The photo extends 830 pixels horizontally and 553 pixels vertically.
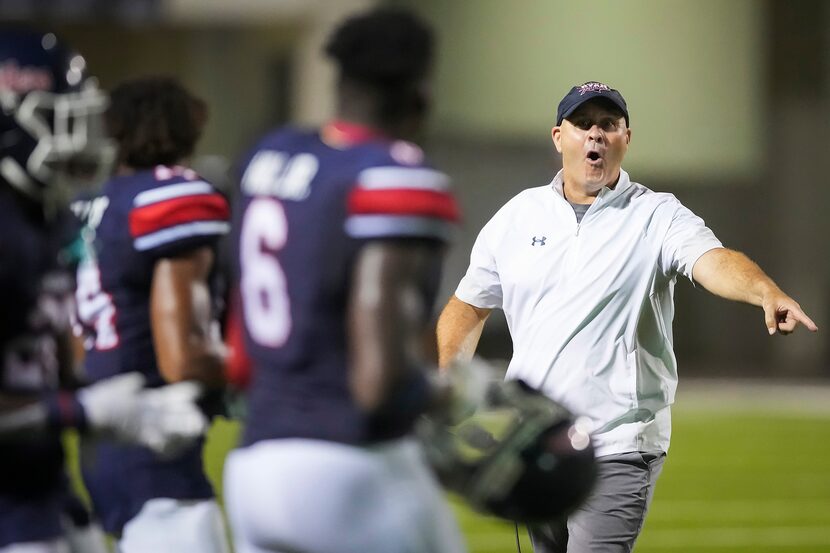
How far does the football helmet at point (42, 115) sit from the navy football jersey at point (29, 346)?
6 centimetres

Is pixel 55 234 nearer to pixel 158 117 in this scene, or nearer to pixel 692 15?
pixel 158 117

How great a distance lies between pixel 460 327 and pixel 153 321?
1.24m

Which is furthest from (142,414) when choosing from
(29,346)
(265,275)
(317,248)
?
(317,248)

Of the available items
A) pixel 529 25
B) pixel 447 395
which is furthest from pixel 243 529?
pixel 529 25

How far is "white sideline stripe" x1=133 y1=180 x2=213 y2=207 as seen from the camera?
3738 mm

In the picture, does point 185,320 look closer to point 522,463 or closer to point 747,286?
point 522,463

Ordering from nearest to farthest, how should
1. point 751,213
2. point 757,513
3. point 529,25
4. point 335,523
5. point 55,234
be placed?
point 335,523 → point 55,234 → point 757,513 → point 529,25 → point 751,213

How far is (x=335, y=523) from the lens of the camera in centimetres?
264

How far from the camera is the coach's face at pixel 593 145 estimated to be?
4.56 meters

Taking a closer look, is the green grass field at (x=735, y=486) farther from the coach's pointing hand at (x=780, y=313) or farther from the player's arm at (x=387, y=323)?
the player's arm at (x=387, y=323)

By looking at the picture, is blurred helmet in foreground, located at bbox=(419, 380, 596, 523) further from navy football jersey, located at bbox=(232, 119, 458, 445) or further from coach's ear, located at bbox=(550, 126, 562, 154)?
coach's ear, located at bbox=(550, 126, 562, 154)

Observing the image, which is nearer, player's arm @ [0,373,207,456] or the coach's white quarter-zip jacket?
player's arm @ [0,373,207,456]

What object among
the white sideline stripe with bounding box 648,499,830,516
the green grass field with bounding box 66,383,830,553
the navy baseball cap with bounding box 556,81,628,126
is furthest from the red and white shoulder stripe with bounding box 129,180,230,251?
the white sideline stripe with bounding box 648,499,830,516

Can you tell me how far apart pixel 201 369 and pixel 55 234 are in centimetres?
78
